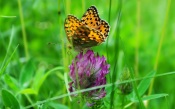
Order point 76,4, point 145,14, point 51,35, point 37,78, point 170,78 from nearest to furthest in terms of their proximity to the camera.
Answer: point 37,78
point 170,78
point 51,35
point 76,4
point 145,14

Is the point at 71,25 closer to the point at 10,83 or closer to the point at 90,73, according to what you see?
the point at 90,73

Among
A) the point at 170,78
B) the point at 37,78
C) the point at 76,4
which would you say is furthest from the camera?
the point at 76,4

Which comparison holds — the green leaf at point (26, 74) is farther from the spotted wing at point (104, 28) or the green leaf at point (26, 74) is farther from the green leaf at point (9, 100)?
the spotted wing at point (104, 28)

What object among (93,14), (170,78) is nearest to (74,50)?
(93,14)

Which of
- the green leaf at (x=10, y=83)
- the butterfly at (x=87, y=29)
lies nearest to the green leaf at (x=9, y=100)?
the green leaf at (x=10, y=83)

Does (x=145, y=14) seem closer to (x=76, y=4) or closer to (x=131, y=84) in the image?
(x=76, y=4)

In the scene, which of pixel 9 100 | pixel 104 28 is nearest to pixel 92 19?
pixel 104 28
